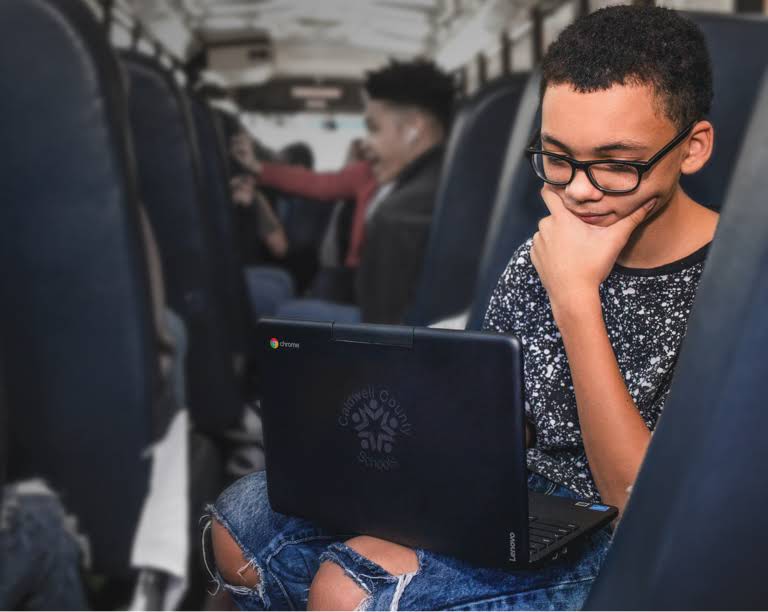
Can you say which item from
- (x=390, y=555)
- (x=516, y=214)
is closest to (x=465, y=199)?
(x=516, y=214)

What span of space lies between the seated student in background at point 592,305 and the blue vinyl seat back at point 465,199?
990 millimetres

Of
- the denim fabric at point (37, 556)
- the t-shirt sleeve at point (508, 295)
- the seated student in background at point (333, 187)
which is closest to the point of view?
the t-shirt sleeve at point (508, 295)

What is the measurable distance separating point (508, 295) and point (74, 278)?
0.62 meters

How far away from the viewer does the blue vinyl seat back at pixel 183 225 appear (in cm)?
200

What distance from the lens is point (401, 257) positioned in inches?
91.4

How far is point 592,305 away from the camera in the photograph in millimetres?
869

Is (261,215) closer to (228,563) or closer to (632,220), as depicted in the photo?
(228,563)

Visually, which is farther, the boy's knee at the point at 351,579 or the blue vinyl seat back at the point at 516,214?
the blue vinyl seat back at the point at 516,214

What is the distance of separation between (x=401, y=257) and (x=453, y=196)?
0.34m

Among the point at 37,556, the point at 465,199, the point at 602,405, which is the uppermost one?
the point at 465,199

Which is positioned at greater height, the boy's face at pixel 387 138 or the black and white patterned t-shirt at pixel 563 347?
the boy's face at pixel 387 138

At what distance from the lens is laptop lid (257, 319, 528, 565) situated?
735mm

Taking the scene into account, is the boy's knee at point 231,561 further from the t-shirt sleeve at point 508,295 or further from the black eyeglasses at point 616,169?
the black eyeglasses at point 616,169

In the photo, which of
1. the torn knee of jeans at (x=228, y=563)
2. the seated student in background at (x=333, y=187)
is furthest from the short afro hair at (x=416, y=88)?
the torn knee of jeans at (x=228, y=563)
